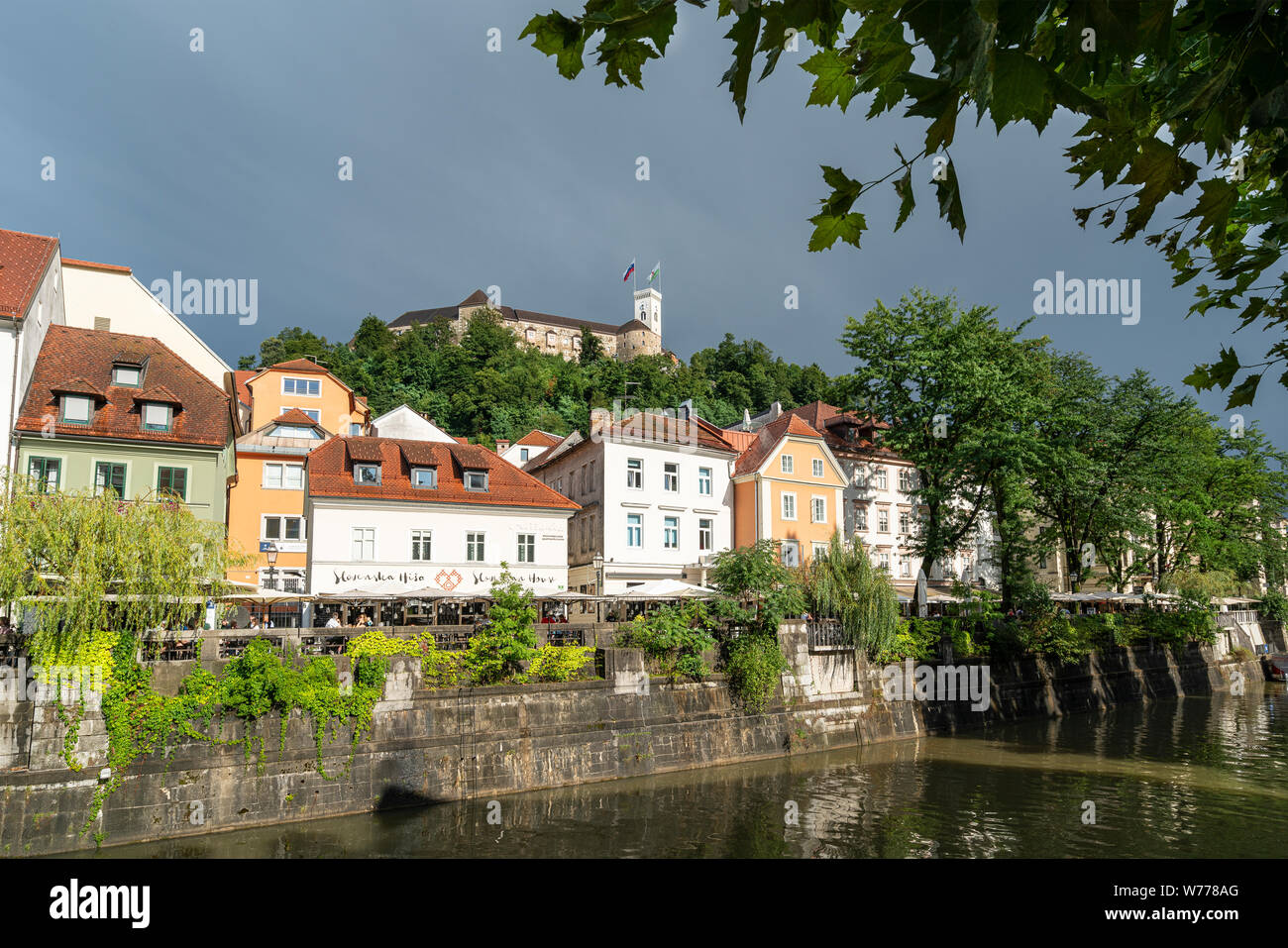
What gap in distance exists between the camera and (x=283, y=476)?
1665 inches

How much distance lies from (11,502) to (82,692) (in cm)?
447

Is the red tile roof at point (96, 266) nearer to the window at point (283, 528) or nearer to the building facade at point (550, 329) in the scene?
the window at point (283, 528)

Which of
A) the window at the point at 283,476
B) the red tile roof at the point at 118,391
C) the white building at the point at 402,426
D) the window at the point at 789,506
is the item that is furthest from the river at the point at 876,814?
the white building at the point at 402,426

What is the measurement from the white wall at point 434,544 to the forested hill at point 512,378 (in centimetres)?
5550

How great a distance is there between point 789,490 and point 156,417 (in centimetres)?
3060

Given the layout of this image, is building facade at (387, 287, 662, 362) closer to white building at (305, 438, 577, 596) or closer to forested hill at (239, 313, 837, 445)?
forested hill at (239, 313, 837, 445)

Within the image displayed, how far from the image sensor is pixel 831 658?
28156 mm

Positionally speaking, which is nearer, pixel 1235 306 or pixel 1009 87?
pixel 1009 87

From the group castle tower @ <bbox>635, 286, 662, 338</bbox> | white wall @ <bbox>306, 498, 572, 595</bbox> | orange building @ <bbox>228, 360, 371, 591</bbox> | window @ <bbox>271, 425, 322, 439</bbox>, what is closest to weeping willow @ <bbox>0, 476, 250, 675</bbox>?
white wall @ <bbox>306, 498, 572, 595</bbox>

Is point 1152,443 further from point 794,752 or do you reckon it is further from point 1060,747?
point 794,752

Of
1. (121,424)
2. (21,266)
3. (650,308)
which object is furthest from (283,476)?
(650,308)
